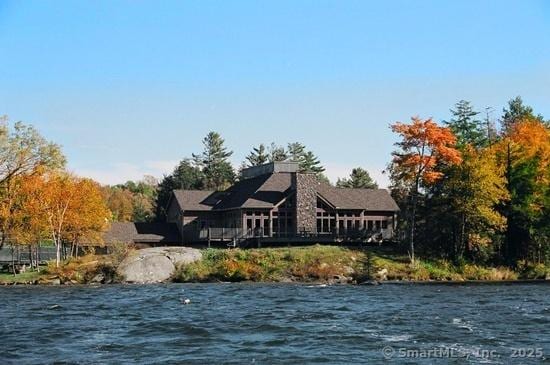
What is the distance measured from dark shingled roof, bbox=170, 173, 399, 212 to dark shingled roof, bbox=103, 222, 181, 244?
296 cm

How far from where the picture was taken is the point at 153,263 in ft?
150

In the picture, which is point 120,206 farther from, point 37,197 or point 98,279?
point 98,279

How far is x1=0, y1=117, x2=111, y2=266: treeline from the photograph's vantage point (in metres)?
48.7

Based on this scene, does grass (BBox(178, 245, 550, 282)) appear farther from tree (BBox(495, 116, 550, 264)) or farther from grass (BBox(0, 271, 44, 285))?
grass (BBox(0, 271, 44, 285))

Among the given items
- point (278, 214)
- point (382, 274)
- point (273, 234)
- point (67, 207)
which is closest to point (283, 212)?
point (278, 214)

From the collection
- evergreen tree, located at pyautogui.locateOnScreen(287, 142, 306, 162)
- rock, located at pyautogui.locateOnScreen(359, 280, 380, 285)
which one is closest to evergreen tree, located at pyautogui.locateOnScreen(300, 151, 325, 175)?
evergreen tree, located at pyautogui.locateOnScreen(287, 142, 306, 162)

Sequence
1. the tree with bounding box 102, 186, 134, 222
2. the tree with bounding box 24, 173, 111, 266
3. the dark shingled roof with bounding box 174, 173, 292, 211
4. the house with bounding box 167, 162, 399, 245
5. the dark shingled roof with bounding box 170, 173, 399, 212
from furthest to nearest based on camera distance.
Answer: the tree with bounding box 102, 186, 134, 222, the dark shingled roof with bounding box 170, 173, 399, 212, the dark shingled roof with bounding box 174, 173, 292, 211, the house with bounding box 167, 162, 399, 245, the tree with bounding box 24, 173, 111, 266

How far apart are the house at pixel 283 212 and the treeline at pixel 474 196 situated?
6317 millimetres

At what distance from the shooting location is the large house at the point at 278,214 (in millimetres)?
58219

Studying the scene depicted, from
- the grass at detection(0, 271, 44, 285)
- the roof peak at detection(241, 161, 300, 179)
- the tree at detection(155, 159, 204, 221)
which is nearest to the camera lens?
the grass at detection(0, 271, 44, 285)

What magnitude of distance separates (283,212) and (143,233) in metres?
13.5

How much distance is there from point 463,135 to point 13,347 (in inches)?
2444

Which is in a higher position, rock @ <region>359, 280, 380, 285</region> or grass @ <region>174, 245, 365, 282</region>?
grass @ <region>174, 245, 365, 282</region>

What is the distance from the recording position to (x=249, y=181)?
6762 cm
